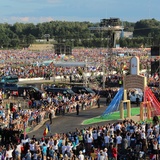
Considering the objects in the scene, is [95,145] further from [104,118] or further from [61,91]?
[61,91]

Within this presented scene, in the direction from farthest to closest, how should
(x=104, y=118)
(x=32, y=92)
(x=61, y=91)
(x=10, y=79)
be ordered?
(x=10, y=79) < (x=61, y=91) < (x=32, y=92) < (x=104, y=118)

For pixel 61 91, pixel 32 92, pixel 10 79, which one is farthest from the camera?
pixel 10 79

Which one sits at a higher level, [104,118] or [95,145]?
[95,145]

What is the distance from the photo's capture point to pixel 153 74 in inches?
2138

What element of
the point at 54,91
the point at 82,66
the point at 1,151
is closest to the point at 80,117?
the point at 54,91

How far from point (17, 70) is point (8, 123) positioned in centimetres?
3667

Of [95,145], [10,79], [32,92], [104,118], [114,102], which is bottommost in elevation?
[104,118]

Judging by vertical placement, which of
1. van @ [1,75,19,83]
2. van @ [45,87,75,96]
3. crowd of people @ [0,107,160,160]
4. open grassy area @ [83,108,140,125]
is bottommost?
open grassy area @ [83,108,140,125]

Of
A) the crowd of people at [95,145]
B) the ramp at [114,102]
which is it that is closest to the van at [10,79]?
the ramp at [114,102]

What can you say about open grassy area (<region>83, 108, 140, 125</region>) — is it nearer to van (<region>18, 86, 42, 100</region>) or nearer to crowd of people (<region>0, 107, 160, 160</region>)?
crowd of people (<region>0, 107, 160, 160</region>)

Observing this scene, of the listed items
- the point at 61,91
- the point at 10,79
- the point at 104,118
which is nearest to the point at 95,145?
the point at 104,118

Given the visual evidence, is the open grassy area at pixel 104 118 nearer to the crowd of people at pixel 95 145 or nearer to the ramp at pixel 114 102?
the ramp at pixel 114 102

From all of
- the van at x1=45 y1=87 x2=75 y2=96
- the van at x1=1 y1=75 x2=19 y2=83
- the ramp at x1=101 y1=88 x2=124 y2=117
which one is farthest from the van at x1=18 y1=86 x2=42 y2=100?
the van at x1=1 y1=75 x2=19 y2=83

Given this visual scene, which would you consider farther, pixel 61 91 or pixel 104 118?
pixel 61 91
